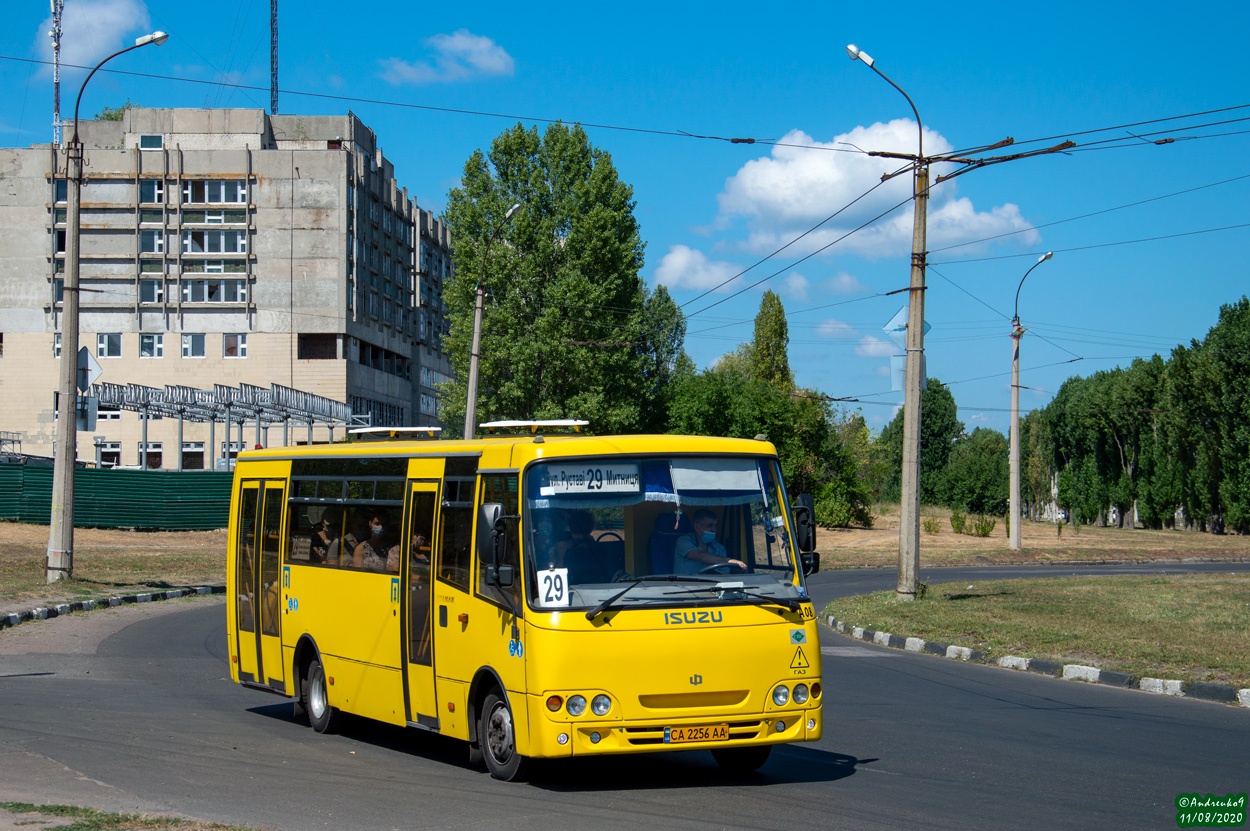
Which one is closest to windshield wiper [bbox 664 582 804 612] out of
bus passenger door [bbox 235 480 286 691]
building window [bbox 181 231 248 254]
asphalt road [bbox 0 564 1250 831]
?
asphalt road [bbox 0 564 1250 831]

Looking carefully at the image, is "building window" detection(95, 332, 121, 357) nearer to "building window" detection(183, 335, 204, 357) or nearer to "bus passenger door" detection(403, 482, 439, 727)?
"building window" detection(183, 335, 204, 357)

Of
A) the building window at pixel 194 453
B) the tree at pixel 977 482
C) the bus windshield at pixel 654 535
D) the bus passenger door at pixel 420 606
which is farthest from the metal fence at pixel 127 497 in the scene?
the tree at pixel 977 482

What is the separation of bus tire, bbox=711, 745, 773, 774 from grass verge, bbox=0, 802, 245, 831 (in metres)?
3.51

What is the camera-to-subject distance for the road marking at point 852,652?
665 inches

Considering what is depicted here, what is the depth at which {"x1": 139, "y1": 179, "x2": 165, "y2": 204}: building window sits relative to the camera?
232 feet

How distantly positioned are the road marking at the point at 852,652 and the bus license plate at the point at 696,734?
9.28 metres

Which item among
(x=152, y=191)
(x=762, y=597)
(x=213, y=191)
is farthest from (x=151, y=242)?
(x=762, y=597)

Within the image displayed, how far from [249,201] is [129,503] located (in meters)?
31.4

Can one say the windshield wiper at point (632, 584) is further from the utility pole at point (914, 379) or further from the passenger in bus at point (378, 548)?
the utility pole at point (914, 379)

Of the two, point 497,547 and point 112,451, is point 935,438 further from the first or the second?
point 497,547

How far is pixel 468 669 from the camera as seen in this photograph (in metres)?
8.55

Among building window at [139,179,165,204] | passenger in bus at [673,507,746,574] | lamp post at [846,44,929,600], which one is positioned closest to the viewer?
passenger in bus at [673,507,746,574]

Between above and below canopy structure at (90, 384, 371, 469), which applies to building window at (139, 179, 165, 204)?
above

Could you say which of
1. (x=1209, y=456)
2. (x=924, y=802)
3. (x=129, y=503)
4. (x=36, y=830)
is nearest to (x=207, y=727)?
(x=36, y=830)
